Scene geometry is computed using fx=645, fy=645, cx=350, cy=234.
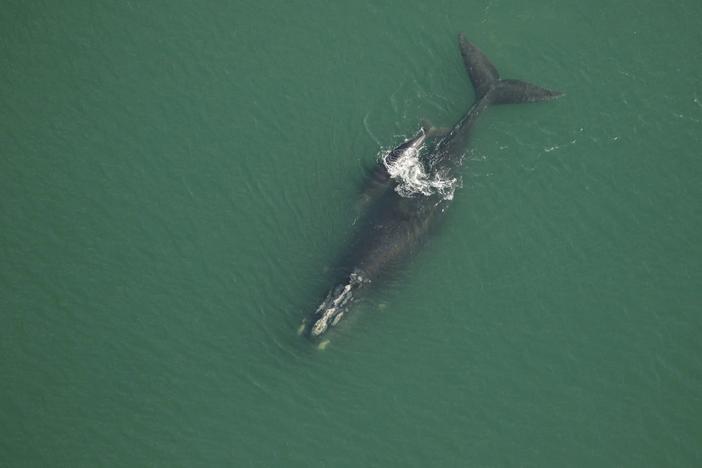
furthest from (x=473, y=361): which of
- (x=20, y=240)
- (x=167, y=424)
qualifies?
(x=20, y=240)

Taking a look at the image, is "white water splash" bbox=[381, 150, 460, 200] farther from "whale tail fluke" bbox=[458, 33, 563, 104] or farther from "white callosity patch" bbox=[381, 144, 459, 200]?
"whale tail fluke" bbox=[458, 33, 563, 104]

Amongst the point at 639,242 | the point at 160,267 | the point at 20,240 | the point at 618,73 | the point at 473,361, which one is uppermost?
the point at 20,240

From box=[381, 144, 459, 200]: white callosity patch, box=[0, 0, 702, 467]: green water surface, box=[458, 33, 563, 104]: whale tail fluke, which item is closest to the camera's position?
box=[0, 0, 702, 467]: green water surface

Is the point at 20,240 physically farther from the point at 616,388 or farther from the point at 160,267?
the point at 616,388

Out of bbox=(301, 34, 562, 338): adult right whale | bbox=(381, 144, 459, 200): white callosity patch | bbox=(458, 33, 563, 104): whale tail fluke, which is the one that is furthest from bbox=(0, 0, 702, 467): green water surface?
bbox=(381, 144, 459, 200): white callosity patch

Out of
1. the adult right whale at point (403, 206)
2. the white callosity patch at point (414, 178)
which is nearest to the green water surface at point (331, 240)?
the adult right whale at point (403, 206)

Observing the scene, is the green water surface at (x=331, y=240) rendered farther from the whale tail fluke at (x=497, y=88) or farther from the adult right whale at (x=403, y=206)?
the adult right whale at (x=403, y=206)

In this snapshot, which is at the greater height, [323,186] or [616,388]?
[323,186]
